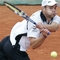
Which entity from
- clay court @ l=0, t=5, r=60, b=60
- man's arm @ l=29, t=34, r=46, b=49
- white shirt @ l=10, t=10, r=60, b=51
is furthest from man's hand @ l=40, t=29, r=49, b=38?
clay court @ l=0, t=5, r=60, b=60

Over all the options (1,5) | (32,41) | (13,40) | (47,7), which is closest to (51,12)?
(47,7)

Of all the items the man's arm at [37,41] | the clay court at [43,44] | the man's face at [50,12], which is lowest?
the clay court at [43,44]

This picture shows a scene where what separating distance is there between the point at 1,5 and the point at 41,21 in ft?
28.6

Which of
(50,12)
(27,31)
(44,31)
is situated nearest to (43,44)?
(27,31)

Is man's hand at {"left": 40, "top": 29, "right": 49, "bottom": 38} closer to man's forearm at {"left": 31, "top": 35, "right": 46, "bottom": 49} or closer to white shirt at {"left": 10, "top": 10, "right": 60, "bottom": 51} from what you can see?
man's forearm at {"left": 31, "top": 35, "right": 46, "bottom": 49}

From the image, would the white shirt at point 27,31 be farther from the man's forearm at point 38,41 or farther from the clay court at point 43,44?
the clay court at point 43,44

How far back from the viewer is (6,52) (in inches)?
138

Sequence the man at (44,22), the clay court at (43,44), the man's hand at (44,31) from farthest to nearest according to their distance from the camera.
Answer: the clay court at (43,44) → the man at (44,22) → the man's hand at (44,31)

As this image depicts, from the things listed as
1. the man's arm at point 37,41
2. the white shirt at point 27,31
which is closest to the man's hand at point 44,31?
the man's arm at point 37,41

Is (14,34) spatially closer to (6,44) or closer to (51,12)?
(6,44)

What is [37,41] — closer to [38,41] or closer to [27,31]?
[38,41]

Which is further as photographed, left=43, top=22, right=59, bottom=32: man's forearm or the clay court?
the clay court

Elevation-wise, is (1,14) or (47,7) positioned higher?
(47,7)

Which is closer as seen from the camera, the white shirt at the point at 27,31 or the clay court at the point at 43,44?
the white shirt at the point at 27,31
